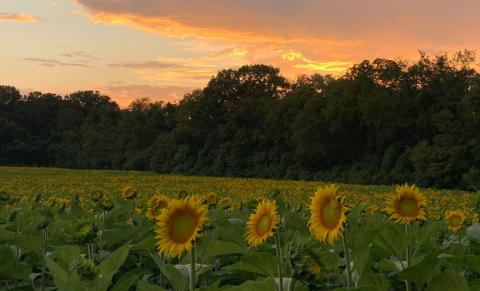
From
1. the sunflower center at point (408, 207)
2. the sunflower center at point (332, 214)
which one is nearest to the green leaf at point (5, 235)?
the sunflower center at point (332, 214)

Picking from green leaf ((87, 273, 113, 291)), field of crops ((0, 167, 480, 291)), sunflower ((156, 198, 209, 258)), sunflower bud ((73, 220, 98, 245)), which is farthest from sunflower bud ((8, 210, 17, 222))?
green leaf ((87, 273, 113, 291))

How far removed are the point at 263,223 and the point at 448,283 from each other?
2.07 ft

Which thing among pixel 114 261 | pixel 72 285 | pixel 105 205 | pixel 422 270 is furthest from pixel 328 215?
pixel 105 205

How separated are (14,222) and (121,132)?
57736 mm

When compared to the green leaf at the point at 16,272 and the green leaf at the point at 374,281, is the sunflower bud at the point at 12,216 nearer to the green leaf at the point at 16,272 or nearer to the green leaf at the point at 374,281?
the green leaf at the point at 16,272

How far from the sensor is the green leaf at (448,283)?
124cm

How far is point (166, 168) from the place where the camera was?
152 ft

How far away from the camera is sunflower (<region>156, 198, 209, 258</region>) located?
1.61m

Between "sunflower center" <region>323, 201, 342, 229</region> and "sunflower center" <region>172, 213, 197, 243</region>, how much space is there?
0.47 meters

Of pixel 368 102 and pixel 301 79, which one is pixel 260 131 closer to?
pixel 301 79

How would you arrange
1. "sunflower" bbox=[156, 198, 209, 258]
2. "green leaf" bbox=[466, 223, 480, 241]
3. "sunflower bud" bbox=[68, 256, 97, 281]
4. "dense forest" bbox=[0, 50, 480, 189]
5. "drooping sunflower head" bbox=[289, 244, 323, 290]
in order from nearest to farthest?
"drooping sunflower head" bbox=[289, 244, 323, 290], "sunflower bud" bbox=[68, 256, 97, 281], "sunflower" bbox=[156, 198, 209, 258], "green leaf" bbox=[466, 223, 480, 241], "dense forest" bbox=[0, 50, 480, 189]

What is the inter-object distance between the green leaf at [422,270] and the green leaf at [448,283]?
0.09 m

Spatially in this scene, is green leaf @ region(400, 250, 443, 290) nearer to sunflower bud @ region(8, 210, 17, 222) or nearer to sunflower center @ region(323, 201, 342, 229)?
sunflower center @ region(323, 201, 342, 229)

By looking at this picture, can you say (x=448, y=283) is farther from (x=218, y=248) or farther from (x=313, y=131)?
(x=313, y=131)
